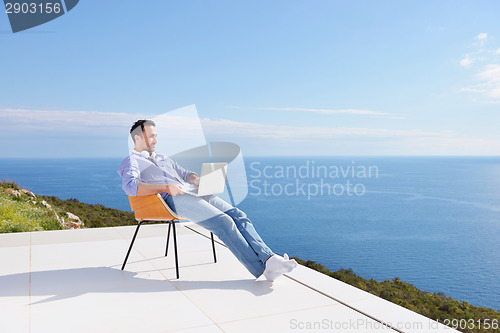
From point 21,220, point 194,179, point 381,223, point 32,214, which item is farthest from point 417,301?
point 381,223

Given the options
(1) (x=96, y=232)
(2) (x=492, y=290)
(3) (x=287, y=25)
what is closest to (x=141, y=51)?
(3) (x=287, y=25)

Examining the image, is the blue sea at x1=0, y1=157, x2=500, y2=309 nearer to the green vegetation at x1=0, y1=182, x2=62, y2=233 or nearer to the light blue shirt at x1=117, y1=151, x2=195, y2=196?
the green vegetation at x1=0, y1=182, x2=62, y2=233

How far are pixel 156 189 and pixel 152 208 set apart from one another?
0.14 m

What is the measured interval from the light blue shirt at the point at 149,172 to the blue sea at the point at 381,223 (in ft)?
88.2

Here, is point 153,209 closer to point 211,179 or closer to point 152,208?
point 152,208


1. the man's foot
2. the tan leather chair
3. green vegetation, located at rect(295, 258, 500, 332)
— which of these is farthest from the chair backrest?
green vegetation, located at rect(295, 258, 500, 332)

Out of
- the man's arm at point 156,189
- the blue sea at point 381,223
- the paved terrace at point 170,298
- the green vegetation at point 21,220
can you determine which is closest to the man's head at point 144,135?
the man's arm at point 156,189

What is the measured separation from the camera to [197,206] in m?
2.50

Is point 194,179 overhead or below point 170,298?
overhead

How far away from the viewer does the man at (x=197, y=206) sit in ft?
7.75

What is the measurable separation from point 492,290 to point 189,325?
4012 cm

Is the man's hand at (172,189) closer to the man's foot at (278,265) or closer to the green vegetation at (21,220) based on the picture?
the man's foot at (278,265)

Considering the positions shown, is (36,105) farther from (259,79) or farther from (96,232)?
(96,232)

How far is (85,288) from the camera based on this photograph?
2389mm
